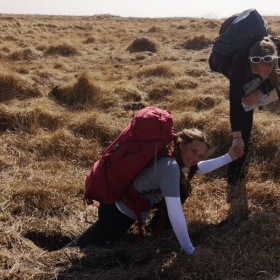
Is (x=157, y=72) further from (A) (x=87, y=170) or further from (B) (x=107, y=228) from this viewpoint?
(B) (x=107, y=228)

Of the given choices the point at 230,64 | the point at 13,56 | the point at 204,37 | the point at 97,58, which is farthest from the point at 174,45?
the point at 230,64

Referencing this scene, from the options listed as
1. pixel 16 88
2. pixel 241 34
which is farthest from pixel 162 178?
pixel 16 88

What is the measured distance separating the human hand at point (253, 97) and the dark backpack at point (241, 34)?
35 centimetres

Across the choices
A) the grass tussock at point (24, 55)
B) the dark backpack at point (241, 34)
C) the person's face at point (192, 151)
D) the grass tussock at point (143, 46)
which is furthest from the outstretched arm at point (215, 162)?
the grass tussock at point (143, 46)

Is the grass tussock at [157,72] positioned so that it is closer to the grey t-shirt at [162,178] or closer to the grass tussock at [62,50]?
the grass tussock at [62,50]

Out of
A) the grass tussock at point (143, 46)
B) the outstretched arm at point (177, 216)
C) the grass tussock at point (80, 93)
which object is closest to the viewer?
the outstretched arm at point (177, 216)

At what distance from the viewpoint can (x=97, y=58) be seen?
11.3 m

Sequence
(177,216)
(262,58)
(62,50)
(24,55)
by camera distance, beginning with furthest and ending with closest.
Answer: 1. (62,50)
2. (24,55)
3. (262,58)
4. (177,216)

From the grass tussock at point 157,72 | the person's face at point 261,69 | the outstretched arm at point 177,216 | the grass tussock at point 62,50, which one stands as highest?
the person's face at point 261,69

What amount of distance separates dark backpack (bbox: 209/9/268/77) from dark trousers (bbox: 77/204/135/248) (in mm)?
1625

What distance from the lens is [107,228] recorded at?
3.03 m

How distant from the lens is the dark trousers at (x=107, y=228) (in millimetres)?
2982

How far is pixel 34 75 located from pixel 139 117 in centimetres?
544

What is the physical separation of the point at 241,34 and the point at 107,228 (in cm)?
188
